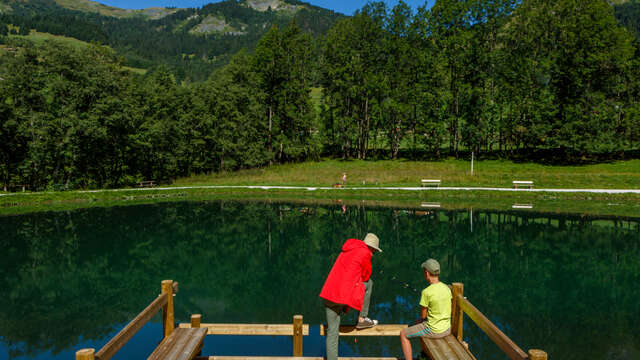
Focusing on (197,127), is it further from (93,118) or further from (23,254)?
(23,254)

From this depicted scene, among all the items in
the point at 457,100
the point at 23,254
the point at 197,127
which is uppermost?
the point at 457,100

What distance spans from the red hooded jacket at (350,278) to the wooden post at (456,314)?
6.93 feet

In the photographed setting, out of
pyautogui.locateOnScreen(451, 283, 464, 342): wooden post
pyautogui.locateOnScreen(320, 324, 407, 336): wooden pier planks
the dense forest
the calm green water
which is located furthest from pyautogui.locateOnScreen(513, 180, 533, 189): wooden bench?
pyautogui.locateOnScreen(320, 324, 407, 336): wooden pier planks

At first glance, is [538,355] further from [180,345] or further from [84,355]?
[180,345]

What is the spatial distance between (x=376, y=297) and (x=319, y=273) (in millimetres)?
3654

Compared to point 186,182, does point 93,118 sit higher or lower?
higher

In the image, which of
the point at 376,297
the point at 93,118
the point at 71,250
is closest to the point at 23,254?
the point at 71,250

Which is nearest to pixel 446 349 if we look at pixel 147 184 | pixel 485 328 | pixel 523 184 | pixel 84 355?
pixel 485 328

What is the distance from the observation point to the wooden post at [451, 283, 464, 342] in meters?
7.50

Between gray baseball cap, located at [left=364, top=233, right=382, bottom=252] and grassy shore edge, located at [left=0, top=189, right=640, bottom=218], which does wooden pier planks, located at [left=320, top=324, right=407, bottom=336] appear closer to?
gray baseball cap, located at [left=364, top=233, right=382, bottom=252]

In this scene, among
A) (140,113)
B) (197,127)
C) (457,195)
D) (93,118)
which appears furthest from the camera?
(197,127)

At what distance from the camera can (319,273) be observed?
55.5ft

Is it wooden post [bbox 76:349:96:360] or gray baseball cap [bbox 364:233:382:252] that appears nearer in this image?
wooden post [bbox 76:349:96:360]

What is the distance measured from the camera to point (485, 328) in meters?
6.66
